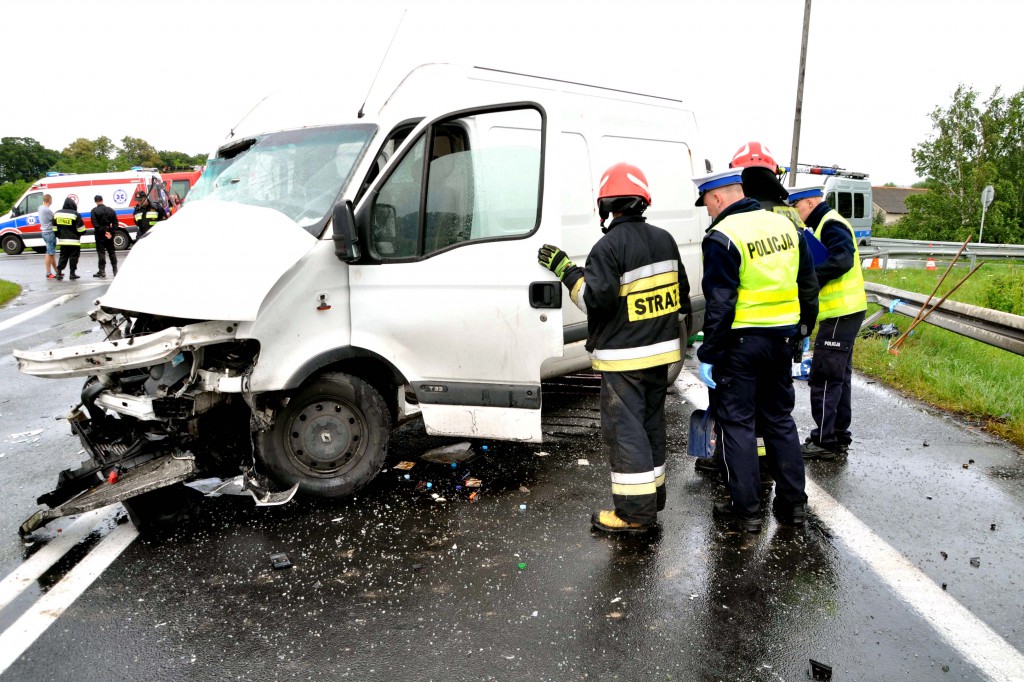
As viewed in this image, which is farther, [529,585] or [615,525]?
[615,525]

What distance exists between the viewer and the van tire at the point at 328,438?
422cm

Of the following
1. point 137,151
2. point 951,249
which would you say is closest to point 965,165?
point 951,249

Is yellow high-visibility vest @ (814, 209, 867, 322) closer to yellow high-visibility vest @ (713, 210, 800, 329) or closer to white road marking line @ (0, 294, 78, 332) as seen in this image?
yellow high-visibility vest @ (713, 210, 800, 329)

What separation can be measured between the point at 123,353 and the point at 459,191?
6.68ft

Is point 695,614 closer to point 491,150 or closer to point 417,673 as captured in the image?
point 417,673


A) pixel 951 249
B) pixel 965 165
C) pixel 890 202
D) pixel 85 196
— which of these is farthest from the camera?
pixel 890 202

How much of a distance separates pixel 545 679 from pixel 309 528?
185cm

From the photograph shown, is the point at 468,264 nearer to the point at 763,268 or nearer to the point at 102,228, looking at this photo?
the point at 763,268

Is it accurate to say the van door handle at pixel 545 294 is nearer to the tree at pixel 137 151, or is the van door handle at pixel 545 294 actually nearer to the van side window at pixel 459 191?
the van side window at pixel 459 191

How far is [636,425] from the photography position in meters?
3.90

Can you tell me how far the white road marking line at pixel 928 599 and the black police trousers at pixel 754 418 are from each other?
29cm

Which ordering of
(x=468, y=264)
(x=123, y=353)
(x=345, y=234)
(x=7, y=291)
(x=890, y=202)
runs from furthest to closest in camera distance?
(x=890, y=202) → (x=7, y=291) → (x=468, y=264) → (x=345, y=234) → (x=123, y=353)

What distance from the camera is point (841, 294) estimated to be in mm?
5023

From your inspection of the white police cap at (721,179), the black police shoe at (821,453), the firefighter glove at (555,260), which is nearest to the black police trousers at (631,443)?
the firefighter glove at (555,260)
